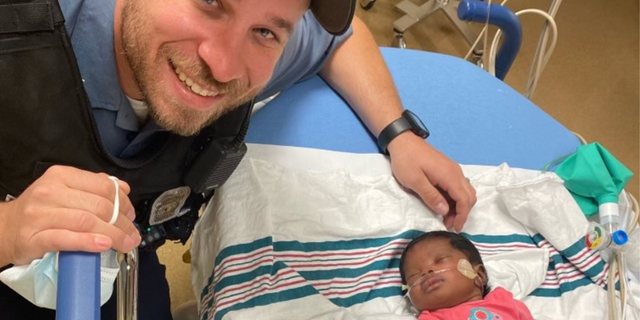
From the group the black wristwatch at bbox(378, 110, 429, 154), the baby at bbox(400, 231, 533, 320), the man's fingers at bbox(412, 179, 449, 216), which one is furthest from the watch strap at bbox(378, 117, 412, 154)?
the baby at bbox(400, 231, 533, 320)

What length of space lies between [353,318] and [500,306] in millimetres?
313

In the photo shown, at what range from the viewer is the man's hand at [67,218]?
649 millimetres

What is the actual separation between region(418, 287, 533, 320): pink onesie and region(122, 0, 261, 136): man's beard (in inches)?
23.1

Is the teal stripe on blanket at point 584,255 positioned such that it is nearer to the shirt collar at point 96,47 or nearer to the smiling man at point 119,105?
the smiling man at point 119,105

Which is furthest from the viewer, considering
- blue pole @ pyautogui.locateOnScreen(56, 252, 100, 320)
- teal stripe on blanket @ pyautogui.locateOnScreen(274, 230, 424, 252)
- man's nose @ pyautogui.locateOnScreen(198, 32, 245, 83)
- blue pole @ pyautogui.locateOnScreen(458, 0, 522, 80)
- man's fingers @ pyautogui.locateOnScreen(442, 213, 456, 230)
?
blue pole @ pyautogui.locateOnScreen(458, 0, 522, 80)

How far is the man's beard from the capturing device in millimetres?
936

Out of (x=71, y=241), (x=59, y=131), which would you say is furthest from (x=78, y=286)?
(x=59, y=131)

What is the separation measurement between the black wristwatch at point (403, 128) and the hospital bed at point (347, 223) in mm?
56

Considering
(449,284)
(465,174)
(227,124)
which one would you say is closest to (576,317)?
(449,284)

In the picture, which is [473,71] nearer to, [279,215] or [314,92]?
[314,92]

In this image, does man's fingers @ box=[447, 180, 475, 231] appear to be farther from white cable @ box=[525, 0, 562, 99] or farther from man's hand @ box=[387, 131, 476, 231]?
white cable @ box=[525, 0, 562, 99]

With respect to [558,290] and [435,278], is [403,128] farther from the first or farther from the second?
[558,290]

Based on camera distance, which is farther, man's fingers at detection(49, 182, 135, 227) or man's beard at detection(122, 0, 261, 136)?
man's beard at detection(122, 0, 261, 136)

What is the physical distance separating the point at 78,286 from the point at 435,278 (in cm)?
80
